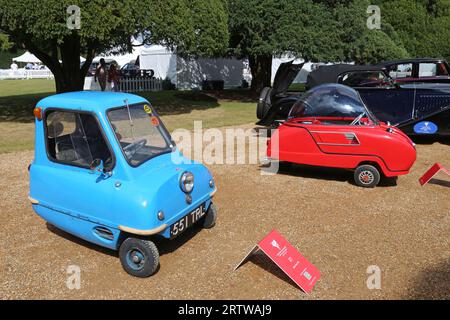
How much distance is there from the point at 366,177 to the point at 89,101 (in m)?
4.68

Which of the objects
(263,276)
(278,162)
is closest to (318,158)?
(278,162)

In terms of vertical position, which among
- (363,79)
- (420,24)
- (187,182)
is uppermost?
(420,24)

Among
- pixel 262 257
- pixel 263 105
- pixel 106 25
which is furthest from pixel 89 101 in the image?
pixel 106 25

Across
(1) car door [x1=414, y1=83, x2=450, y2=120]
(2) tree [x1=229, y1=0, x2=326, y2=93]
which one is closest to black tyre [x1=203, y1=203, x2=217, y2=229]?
(1) car door [x1=414, y1=83, x2=450, y2=120]

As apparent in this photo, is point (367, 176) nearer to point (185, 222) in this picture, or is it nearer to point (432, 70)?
point (185, 222)

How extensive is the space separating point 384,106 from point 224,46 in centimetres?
782

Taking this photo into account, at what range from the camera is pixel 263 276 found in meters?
3.93

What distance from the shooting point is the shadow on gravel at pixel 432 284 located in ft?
11.7

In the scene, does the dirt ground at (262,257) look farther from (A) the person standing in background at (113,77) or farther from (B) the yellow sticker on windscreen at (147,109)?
(A) the person standing in background at (113,77)

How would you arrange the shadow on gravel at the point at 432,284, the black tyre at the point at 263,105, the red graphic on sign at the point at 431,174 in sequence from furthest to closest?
1. the black tyre at the point at 263,105
2. the red graphic on sign at the point at 431,174
3. the shadow on gravel at the point at 432,284

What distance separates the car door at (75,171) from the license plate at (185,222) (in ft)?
2.05

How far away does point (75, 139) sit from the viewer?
4250 mm

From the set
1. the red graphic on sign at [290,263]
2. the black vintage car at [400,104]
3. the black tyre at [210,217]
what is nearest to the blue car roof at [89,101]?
the black tyre at [210,217]

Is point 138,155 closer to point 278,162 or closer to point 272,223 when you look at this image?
point 272,223
